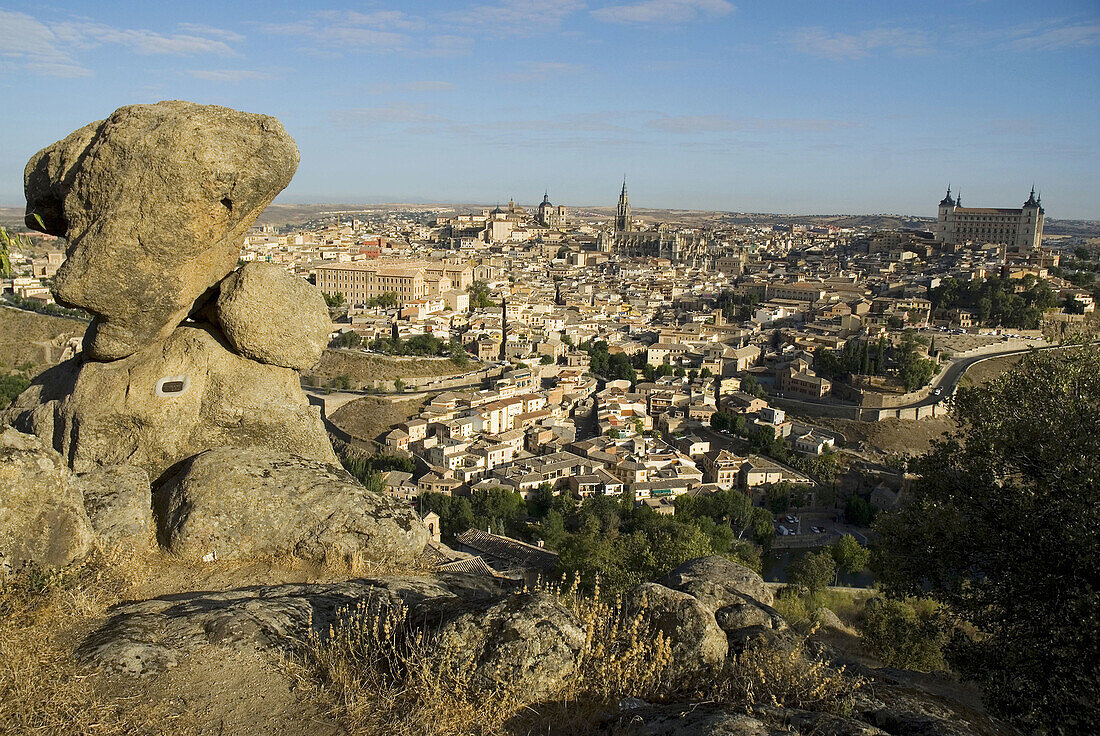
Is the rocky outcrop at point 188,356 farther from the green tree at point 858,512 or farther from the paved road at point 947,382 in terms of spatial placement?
the paved road at point 947,382

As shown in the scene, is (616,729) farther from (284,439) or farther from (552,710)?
(284,439)

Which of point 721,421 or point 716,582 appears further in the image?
point 721,421

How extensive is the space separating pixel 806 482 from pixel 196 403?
68.0ft

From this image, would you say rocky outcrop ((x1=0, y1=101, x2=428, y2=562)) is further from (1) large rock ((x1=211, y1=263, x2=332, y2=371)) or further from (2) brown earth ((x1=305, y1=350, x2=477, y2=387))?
(2) brown earth ((x1=305, y1=350, x2=477, y2=387))

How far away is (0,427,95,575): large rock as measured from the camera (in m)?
3.16

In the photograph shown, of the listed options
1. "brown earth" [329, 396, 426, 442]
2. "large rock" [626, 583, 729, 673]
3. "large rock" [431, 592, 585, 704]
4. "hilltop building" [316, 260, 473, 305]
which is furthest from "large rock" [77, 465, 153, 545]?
"hilltop building" [316, 260, 473, 305]

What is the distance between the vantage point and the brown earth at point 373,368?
29.9m

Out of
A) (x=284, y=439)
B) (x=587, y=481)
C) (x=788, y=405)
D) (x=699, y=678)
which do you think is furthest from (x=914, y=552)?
(x=788, y=405)

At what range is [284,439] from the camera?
192 inches

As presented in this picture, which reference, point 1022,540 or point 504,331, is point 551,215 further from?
point 1022,540

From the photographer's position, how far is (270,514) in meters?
4.14

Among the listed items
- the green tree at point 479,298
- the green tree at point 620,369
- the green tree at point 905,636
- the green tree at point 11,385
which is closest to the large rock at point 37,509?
the green tree at point 905,636

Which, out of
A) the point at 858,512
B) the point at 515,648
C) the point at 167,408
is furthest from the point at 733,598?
the point at 858,512

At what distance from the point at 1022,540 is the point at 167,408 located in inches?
170
